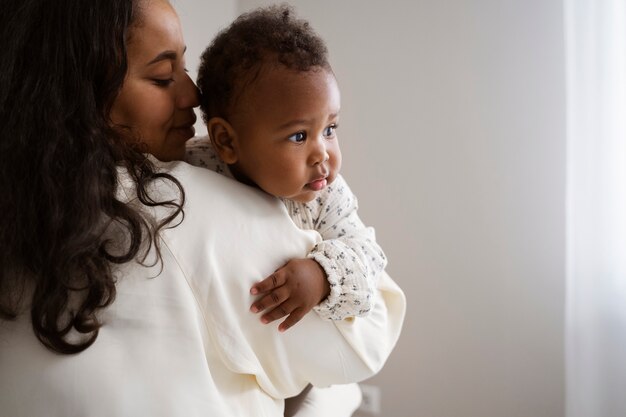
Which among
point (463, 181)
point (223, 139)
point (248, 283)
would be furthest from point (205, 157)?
point (463, 181)

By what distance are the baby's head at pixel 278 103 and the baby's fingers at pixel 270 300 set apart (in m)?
0.23

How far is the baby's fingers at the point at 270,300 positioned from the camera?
904 mm

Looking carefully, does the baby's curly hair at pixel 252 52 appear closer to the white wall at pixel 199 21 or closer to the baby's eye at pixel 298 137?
the baby's eye at pixel 298 137

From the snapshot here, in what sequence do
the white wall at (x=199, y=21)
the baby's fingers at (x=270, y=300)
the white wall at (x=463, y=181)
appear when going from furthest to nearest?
the white wall at (x=199, y=21)
the white wall at (x=463, y=181)
the baby's fingers at (x=270, y=300)

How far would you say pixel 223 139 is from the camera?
1143mm

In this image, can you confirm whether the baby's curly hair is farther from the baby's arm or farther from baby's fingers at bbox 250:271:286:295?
baby's fingers at bbox 250:271:286:295

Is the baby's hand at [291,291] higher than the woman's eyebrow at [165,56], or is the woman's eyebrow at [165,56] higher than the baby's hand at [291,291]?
the woman's eyebrow at [165,56]

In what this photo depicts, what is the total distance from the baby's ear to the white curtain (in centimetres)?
103

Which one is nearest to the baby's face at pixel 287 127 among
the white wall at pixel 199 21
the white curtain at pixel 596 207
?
the white curtain at pixel 596 207

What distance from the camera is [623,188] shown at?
62.5 inches

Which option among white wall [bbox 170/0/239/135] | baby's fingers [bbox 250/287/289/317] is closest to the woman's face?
baby's fingers [bbox 250/287/289/317]

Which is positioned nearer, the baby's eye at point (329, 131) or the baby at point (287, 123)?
the baby at point (287, 123)

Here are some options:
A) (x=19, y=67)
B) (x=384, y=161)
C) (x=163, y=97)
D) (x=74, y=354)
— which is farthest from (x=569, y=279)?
(x=19, y=67)

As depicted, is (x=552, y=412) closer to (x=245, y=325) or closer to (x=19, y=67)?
(x=245, y=325)
